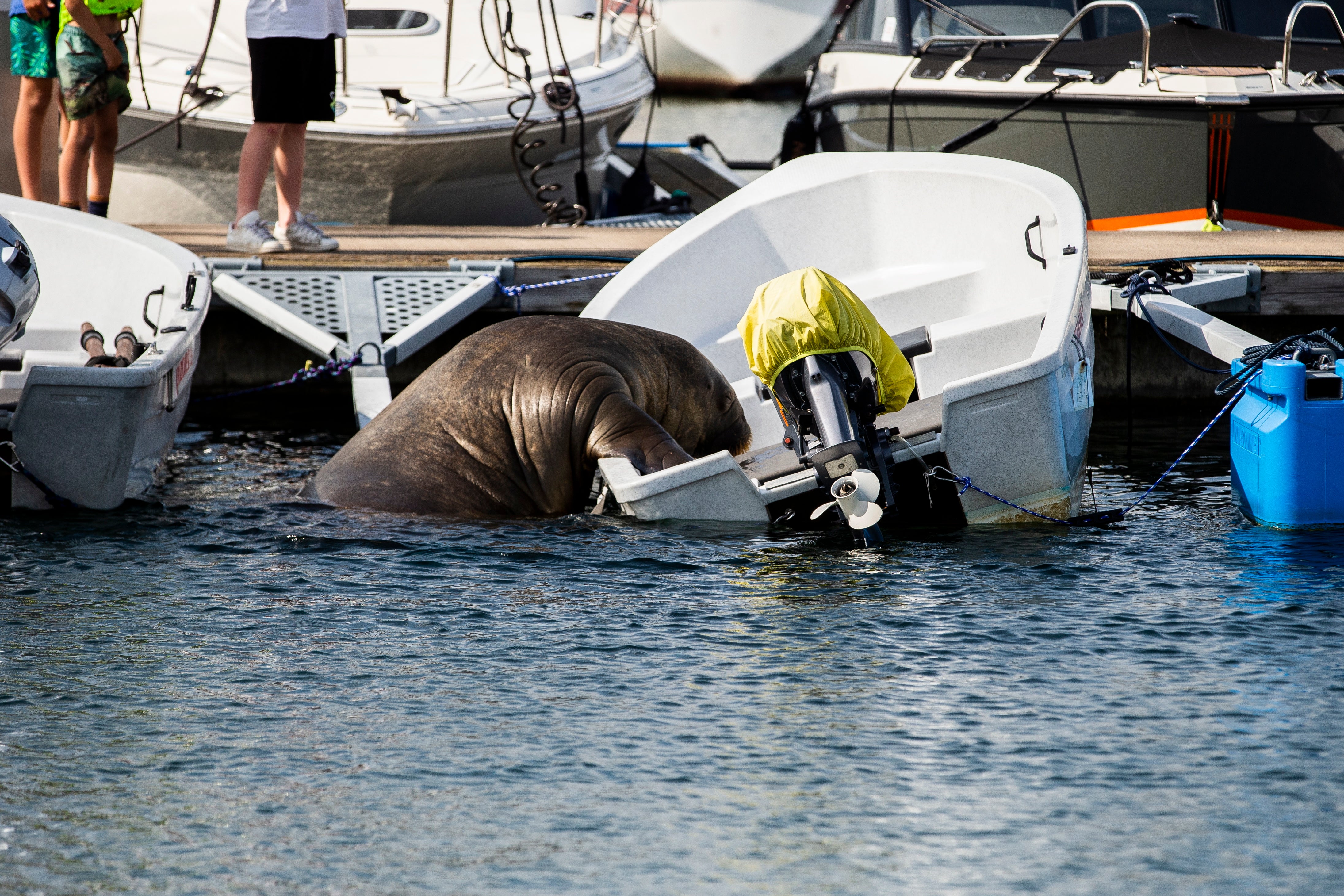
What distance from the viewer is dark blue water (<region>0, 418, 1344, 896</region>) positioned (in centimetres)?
332

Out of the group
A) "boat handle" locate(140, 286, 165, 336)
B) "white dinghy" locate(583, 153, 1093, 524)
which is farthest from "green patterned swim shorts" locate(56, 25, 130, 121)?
"white dinghy" locate(583, 153, 1093, 524)

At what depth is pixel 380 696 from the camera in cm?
421

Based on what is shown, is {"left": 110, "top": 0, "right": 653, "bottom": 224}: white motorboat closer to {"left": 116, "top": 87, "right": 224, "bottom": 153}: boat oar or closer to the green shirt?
{"left": 116, "top": 87, "right": 224, "bottom": 153}: boat oar

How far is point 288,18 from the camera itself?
7641 millimetres

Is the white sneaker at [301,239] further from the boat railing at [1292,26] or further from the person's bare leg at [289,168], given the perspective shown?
the boat railing at [1292,26]

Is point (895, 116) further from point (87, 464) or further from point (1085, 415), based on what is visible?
point (87, 464)

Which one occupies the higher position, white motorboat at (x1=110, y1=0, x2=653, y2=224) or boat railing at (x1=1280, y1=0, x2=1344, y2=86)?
boat railing at (x1=1280, y1=0, x2=1344, y2=86)

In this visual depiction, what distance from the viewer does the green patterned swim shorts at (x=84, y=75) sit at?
7.91m

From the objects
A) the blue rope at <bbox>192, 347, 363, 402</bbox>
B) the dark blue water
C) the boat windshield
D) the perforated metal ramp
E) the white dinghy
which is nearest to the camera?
the dark blue water

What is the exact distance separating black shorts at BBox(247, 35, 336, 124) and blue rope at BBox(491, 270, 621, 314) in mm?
1206

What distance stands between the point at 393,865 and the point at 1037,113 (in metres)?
8.35

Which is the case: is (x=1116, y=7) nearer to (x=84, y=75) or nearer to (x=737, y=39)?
(x=84, y=75)

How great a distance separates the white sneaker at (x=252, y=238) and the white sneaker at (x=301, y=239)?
44 millimetres

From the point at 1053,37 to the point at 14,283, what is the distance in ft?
24.7
